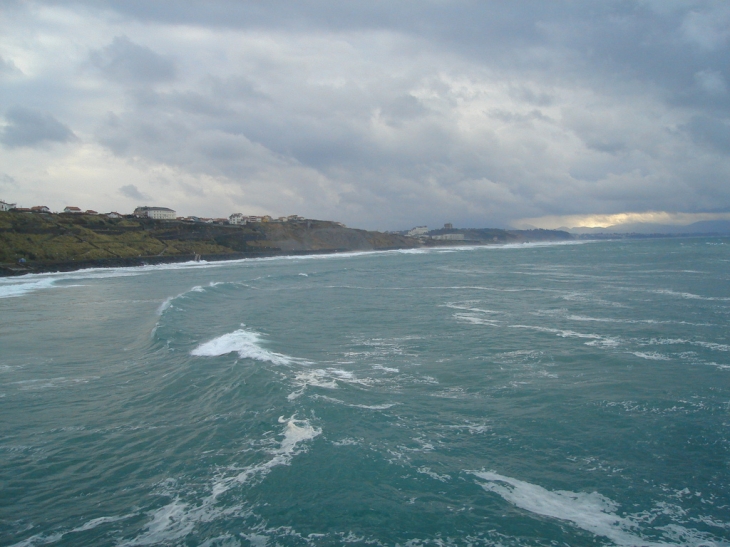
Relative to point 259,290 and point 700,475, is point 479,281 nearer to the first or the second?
point 259,290

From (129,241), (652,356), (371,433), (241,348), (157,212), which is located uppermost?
(157,212)

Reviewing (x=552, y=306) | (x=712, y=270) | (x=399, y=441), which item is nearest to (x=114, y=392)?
(x=399, y=441)

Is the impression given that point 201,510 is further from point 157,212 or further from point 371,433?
point 157,212

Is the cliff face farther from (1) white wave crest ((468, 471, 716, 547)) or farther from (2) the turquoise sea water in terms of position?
(1) white wave crest ((468, 471, 716, 547))

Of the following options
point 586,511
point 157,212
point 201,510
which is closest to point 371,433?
point 201,510

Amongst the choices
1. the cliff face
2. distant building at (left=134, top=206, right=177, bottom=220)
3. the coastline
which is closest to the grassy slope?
the cliff face
